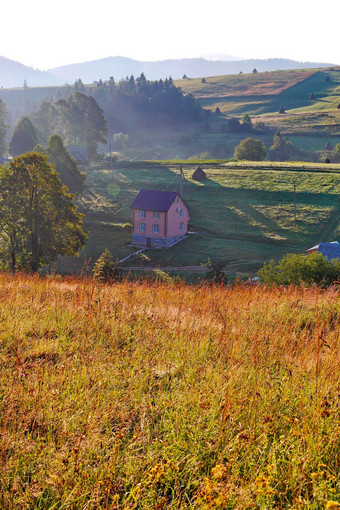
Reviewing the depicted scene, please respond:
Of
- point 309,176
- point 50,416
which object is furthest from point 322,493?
point 309,176

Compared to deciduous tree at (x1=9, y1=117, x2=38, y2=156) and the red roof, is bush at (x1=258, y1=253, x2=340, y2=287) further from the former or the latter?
deciduous tree at (x1=9, y1=117, x2=38, y2=156)

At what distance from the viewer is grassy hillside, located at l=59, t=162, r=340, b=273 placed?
144 ft

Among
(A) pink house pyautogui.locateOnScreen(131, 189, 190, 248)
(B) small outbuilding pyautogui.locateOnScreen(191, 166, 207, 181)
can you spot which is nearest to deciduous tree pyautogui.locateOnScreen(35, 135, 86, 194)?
(A) pink house pyautogui.locateOnScreen(131, 189, 190, 248)

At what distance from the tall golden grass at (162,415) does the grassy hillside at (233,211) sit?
33.2m

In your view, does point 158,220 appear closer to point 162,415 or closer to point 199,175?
point 199,175

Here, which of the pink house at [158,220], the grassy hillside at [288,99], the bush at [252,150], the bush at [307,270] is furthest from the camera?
the grassy hillside at [288,99]

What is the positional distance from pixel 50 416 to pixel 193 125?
511ft

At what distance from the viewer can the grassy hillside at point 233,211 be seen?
→ 4388 cm

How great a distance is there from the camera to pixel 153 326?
6125 mm

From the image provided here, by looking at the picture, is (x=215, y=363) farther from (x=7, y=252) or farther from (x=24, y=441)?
(x=7, y=252)

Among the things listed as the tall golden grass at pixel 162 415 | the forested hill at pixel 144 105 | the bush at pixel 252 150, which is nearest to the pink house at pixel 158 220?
the bush at pixel 252 150

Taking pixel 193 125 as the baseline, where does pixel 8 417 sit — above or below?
below

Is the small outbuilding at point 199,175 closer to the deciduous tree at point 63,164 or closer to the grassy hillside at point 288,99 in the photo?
the deciduous tree at point 63,164

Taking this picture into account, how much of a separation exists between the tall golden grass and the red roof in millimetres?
43623
